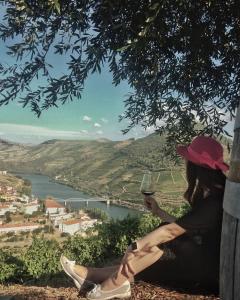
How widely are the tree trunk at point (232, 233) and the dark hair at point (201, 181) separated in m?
0.67

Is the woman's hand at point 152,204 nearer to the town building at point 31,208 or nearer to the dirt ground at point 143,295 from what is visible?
the dirt ground at point 143,295

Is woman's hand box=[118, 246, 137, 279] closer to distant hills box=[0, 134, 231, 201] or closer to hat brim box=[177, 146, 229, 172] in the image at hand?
hat brim box=[177, 146, 229, 172]

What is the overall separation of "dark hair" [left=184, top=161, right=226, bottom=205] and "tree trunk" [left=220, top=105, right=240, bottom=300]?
671mm

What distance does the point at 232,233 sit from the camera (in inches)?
106

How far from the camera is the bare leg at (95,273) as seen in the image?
13.0 feet

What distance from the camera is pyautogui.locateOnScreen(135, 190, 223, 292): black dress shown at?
11.2 feet

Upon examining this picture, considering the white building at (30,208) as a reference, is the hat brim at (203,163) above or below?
above

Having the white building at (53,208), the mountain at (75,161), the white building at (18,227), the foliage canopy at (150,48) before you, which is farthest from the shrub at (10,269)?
the mountain at (75,161)

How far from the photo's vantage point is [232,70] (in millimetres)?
5375

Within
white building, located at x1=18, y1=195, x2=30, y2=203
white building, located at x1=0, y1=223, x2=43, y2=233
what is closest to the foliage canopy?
white building, located at x1=0, y1=223, x2=43, y2=233

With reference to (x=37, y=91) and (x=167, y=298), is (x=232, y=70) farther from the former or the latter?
(x=167, y=298)

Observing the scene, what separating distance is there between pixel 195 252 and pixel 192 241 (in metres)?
0.09

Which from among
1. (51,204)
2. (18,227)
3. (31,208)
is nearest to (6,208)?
(31,208)

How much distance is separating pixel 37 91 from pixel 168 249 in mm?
2194
